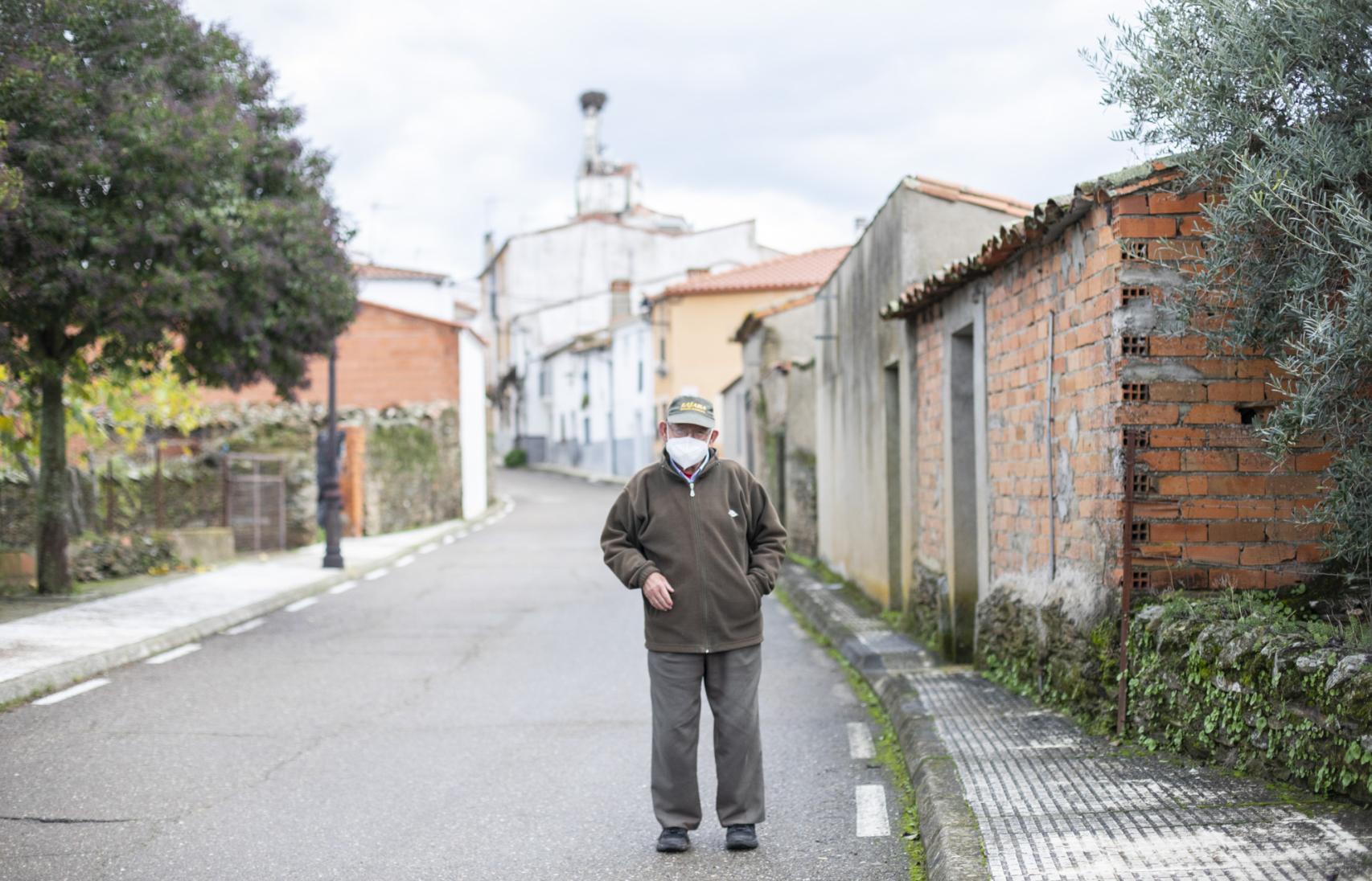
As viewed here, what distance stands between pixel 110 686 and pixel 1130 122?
288 inches

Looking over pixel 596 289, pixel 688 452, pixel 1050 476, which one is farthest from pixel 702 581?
pixel 596 289

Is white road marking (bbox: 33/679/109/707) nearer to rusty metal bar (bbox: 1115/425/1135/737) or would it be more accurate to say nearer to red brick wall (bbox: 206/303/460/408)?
rusty metal bar (bbox: 1115/425/1135/737)

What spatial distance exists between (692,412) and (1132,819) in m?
2.24

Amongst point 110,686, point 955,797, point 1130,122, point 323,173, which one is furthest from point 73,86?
point 955,797

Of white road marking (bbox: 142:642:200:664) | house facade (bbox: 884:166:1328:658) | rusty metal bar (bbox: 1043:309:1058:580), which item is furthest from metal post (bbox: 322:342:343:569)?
rusty metal bar (bbox: 1043:309:1058:580)

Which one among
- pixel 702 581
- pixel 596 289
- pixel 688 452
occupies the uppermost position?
pixel 596 289

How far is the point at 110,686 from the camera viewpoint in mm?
9242

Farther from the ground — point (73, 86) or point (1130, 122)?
point (73, 86)

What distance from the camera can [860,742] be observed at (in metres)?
7.49

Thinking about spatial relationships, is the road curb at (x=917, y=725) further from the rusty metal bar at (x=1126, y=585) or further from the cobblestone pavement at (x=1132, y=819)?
the rusty metal bar at (x=1126, y=585)

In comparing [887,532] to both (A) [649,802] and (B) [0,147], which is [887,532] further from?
(B) [0,147]

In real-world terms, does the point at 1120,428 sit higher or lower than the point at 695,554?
higher

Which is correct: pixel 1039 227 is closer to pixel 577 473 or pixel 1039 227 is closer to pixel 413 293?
pixel 413 293

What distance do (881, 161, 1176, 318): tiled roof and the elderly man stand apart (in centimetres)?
252
